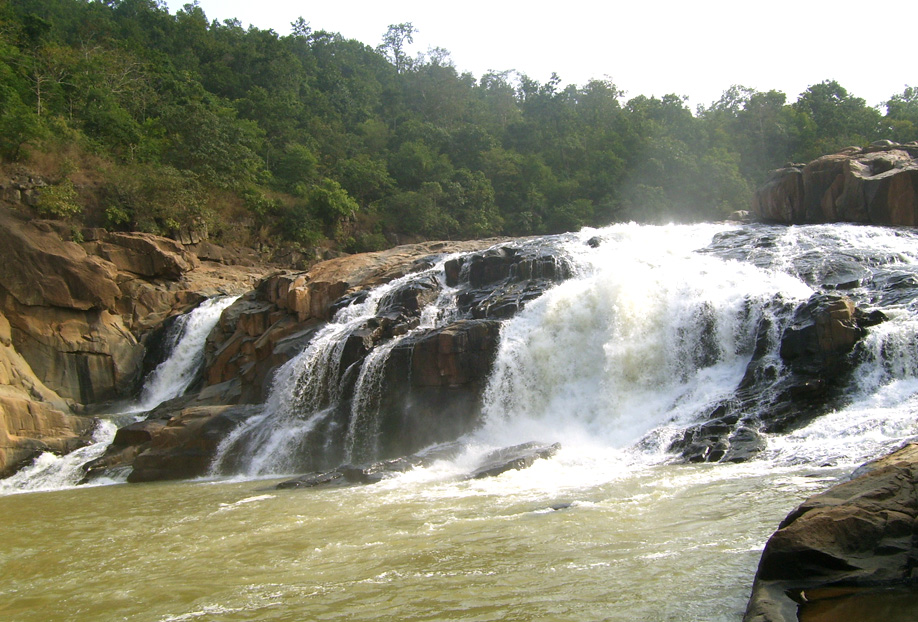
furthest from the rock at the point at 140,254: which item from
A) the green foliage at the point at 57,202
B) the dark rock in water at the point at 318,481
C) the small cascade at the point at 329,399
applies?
the dark rock in water at the point at 318,481

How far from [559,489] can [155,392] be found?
17608 millimetres

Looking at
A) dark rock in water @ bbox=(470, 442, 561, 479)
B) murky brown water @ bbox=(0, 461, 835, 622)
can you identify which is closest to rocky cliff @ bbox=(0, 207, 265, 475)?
murky brown water @ bbox=(0, 461, 835, 622)

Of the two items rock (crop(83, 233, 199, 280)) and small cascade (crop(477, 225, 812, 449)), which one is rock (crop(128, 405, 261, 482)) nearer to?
small cascade (crop(477, 225, 812, 449))

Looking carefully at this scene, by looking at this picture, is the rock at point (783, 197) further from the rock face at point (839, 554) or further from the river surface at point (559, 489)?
the rock face at point (839, 554)

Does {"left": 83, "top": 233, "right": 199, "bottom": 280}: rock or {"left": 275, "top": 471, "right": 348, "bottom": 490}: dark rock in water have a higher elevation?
{"left": 83, "top": 233, "right": 199, "bottom": 280}: rock

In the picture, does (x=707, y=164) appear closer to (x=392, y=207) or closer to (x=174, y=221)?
(x=392, y=207)

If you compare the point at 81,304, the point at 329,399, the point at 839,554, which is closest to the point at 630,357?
the point at 329,399

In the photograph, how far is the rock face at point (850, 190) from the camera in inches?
875

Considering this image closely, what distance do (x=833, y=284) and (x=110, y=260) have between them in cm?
2422

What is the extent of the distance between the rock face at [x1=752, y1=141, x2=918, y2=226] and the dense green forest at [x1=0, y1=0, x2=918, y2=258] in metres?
15.8

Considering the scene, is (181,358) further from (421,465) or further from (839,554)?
(839,554)

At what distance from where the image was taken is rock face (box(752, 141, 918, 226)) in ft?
72.9

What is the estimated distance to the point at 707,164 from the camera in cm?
4262

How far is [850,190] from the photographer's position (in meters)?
23.8
